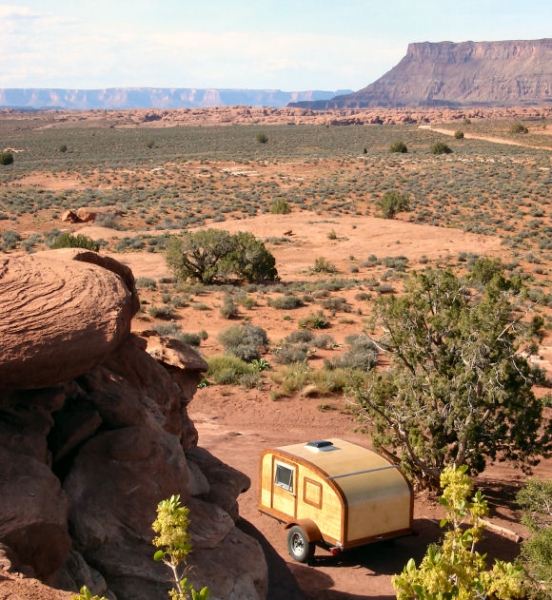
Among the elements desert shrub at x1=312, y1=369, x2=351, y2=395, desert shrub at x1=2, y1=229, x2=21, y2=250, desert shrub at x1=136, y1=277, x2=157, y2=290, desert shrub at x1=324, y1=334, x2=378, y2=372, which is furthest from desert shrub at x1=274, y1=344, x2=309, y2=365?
desert shrub at x1=2, y1=229, x2=21, y2=250

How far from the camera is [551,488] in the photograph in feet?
29.3

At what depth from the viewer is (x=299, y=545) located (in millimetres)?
10438

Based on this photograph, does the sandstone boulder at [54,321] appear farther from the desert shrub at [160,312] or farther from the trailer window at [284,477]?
the desert shrub at [160,312]

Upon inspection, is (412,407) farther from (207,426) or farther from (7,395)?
(7,395)

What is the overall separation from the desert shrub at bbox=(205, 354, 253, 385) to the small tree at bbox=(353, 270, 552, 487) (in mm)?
5835

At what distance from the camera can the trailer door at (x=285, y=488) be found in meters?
10.7

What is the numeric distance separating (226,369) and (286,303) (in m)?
7.11

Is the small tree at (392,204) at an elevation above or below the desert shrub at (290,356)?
above

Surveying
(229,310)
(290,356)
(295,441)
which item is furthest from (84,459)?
(229,310)

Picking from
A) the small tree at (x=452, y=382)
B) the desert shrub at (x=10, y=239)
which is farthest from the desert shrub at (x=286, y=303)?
the desert shrub at (x=10, y=239)

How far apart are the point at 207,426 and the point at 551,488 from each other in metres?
7.97

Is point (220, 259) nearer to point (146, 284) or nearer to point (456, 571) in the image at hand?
point (146, 284)

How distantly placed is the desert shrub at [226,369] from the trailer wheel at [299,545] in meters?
7.44

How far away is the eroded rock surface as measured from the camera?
5941 millimetres
